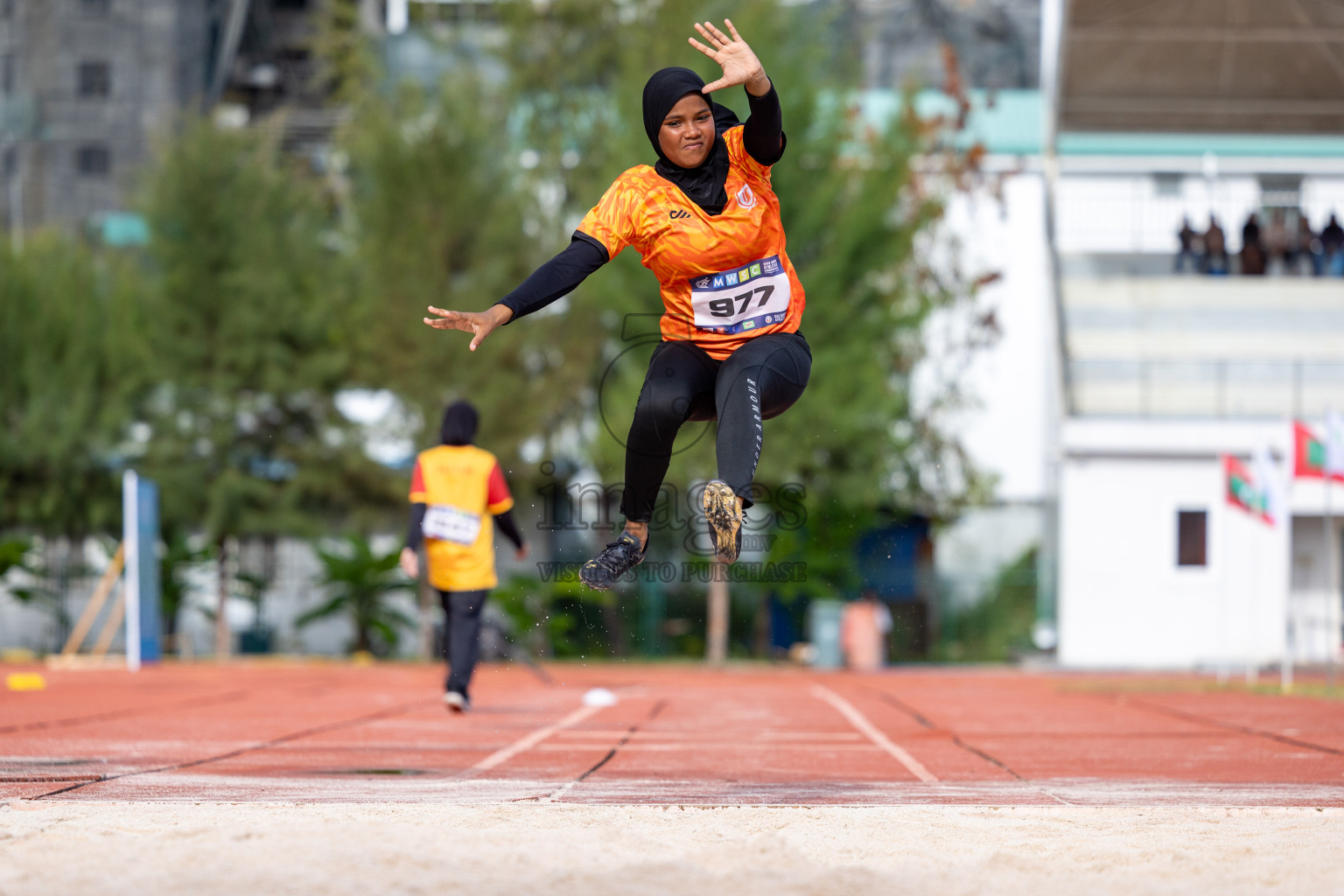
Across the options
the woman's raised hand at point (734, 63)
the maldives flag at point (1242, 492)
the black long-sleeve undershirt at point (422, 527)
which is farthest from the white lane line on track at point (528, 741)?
the maldives flag at point (1242, 492)

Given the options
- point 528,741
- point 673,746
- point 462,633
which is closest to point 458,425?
point 462,633

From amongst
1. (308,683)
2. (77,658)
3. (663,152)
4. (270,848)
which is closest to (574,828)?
(270,848)

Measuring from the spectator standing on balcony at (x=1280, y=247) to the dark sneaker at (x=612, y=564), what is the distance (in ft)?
84.7

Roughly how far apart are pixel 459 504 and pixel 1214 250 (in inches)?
854

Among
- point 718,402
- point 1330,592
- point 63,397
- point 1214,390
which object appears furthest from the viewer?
point 1214,390

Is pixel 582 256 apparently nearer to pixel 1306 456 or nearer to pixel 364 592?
pixel 1306 456

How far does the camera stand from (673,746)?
28.3 ft

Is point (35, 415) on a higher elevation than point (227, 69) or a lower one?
lower

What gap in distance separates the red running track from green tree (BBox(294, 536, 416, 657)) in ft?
26.8

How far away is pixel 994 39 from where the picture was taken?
3991cm

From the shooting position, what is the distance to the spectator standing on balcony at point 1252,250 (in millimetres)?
28266

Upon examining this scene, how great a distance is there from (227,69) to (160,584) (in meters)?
24.7

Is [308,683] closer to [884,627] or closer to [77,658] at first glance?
[77,658]

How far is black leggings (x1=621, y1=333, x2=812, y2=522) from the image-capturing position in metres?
5.43
